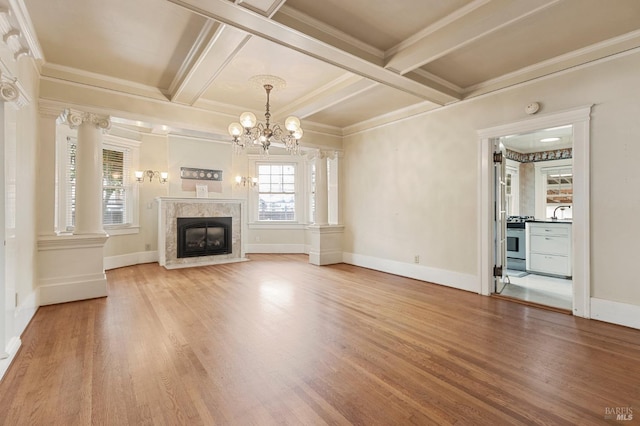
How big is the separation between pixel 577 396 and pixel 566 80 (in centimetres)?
324

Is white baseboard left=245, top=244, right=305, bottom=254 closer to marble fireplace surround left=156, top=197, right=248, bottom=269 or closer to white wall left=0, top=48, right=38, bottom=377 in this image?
marble fireplace surround left=156, top=197, right=248, bottom=269

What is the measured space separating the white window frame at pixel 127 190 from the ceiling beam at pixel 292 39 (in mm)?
4311

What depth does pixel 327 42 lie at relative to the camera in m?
2.83

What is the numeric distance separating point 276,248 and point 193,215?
2.38 metres

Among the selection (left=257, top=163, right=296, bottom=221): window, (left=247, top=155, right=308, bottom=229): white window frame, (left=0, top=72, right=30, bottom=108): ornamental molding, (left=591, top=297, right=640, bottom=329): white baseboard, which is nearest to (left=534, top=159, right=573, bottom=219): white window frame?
(left=591, top=297, right=640, bottom=329): white baseboard

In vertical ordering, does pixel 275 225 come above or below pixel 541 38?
below

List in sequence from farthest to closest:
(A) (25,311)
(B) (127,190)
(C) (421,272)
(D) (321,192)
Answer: (D) (321,192) < (B) (127,190) < (C) (421,272) < (A) (25,311)

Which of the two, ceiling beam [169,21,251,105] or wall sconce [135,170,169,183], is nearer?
ceiling beam [169,21,251,105]

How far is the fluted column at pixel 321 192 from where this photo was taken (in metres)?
6.41

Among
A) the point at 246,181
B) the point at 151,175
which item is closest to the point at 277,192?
the point at 246,181
